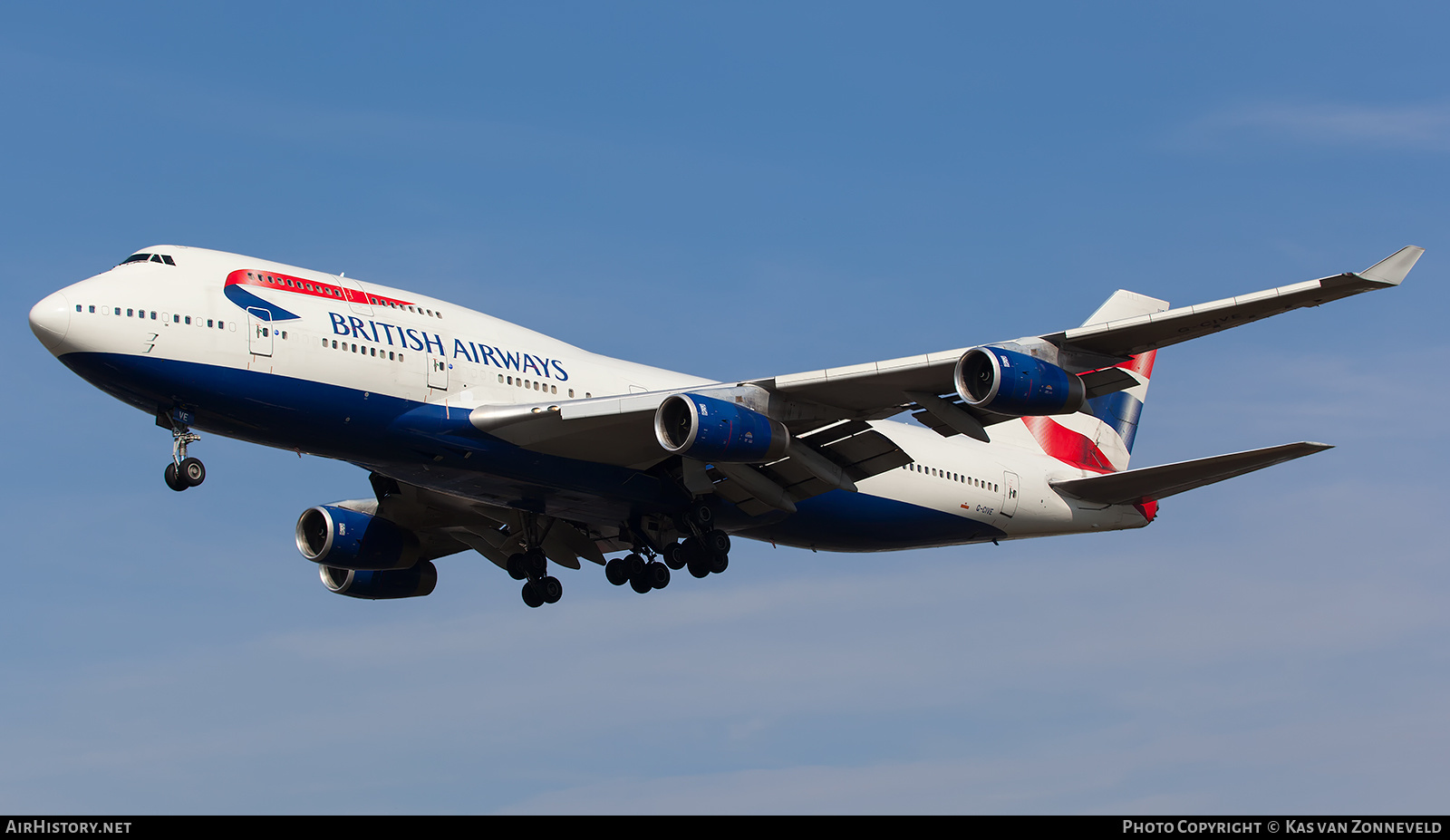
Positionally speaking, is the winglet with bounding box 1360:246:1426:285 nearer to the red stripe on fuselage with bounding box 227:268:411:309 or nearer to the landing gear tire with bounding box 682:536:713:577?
the landing gear tire with bounding box 682:536:713:577

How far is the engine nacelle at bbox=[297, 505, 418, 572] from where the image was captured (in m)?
38.0

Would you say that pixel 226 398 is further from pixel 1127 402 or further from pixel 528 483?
pixel 1127 402

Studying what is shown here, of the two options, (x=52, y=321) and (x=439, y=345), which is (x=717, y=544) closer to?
(x=439, y=345)

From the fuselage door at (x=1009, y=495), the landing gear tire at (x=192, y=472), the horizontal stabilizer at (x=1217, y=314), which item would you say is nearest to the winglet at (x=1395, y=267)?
the horizontal stabilizer at (x=1217, y=314)

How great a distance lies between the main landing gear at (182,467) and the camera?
96.1 ft

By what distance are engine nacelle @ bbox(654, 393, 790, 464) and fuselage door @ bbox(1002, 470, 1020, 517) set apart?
10104mm

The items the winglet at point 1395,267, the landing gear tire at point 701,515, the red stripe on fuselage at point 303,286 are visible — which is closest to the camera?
the winglet at point 1395,267

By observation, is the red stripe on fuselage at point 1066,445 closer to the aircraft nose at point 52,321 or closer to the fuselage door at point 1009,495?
the fuselage door at point 1009,495

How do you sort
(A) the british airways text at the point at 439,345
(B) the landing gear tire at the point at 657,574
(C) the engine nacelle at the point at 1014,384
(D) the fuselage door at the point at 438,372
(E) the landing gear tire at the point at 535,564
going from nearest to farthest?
(C) the engine nacelle at the point at 1014,384 → (A) the british airways text at the point at 439,345 → (D) the fuselage door at the point at 438,372 → (B) the landing gear tire at the point at 657,574 → (E) the landing gear tire at the point at 535,564

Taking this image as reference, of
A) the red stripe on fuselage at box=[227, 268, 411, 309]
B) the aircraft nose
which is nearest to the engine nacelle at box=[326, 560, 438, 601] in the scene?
the red stripe on fuselage at box=[227, 268, 411, 309]

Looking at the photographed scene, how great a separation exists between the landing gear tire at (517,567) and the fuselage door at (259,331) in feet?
33.8

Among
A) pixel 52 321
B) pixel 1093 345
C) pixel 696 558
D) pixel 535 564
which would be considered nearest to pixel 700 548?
pixel 696 558

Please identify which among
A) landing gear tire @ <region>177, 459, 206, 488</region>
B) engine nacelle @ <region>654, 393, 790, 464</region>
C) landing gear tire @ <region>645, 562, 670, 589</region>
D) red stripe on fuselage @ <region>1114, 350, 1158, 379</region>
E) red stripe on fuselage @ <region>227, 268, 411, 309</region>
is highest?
red stripe on fuselage @ <region>1114, 350, 1158, 379</region>

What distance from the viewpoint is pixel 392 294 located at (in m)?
31.9
